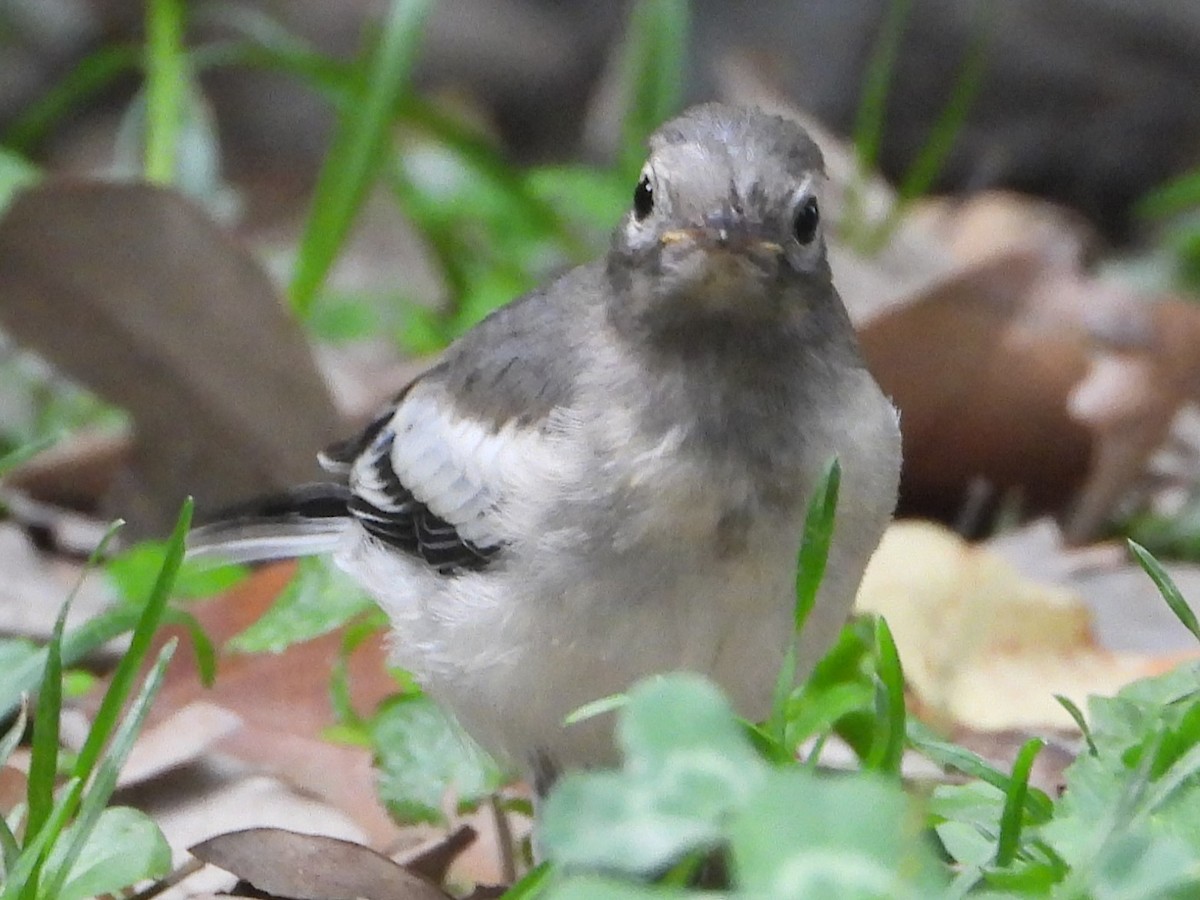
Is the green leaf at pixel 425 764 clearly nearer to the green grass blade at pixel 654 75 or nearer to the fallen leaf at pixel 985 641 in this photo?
the fallen leaf at pixel 985 641

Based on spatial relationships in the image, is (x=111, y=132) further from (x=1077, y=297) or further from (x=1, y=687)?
(x=1, y=687)

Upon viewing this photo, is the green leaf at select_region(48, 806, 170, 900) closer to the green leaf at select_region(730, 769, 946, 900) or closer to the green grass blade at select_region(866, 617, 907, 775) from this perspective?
the green grass blade at select_region(866, 617, 907, 775)

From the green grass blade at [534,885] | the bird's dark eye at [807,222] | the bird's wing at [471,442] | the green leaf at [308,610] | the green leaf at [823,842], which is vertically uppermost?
the bird's dark eye at [807,222]

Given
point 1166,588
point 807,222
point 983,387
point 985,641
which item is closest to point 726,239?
point 807,222

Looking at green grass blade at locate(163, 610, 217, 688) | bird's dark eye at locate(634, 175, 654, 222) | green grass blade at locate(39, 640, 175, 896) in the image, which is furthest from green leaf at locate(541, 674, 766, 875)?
green grass blade at locate(163, 610, 217, 688)

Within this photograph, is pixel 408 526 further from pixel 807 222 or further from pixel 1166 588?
pixel 1166 588

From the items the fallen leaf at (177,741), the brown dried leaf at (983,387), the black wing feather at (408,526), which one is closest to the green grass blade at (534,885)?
the black wing feather at (408,526)
